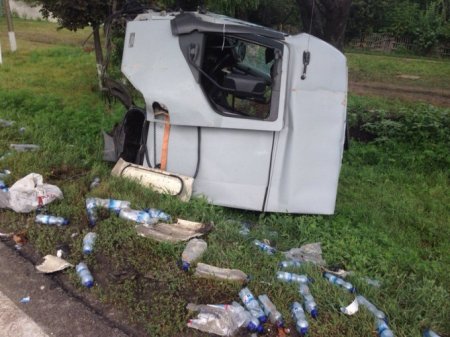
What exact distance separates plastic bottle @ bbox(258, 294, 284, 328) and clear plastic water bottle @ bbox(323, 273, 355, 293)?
22.5 inches

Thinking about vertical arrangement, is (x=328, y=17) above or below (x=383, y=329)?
above

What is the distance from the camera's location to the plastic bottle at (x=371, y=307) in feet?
9.43

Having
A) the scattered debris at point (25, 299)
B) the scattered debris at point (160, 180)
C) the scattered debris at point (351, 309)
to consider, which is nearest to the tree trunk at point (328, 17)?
the scattered debris at point (160, 180)

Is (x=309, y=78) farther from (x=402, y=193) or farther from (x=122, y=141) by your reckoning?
(x=402, y=193)

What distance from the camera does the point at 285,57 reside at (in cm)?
411

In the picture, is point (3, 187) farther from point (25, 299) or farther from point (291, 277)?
point (291, 277)

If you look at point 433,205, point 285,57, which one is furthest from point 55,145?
point 433,205

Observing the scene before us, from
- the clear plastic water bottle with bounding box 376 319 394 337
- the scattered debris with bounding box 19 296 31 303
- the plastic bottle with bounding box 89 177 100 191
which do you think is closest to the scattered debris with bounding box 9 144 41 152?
the plastic bottle with bounding box 89 177 100 191

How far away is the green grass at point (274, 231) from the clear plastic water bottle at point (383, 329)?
0.05 meters

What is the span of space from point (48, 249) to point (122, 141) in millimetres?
1860

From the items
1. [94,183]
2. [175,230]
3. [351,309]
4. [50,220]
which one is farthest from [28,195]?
[351,309]

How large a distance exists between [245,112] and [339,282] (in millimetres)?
1843

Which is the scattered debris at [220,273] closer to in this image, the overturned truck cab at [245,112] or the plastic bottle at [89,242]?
the plastic bottle at [89,242]

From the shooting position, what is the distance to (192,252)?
3305 mm
